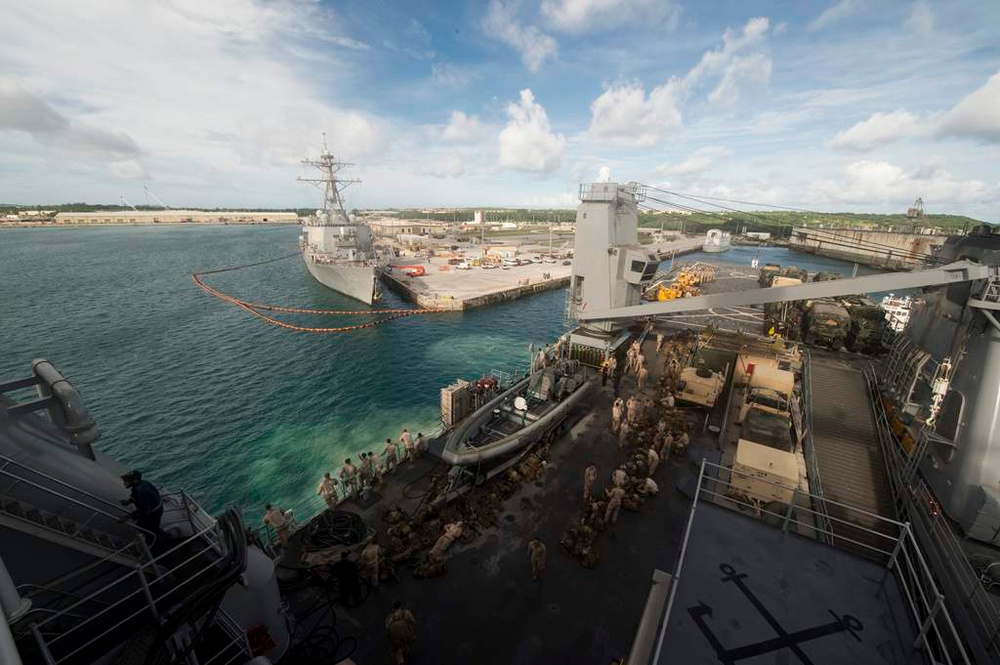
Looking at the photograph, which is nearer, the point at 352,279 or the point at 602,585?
the point at 602,585

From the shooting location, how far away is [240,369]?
3192 cm

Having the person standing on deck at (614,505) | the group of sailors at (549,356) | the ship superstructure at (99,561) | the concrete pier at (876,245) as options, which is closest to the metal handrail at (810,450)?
the person standing on deck at (614,505)

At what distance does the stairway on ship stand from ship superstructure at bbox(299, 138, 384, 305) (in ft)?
160

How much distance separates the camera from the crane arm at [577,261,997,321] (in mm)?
11632

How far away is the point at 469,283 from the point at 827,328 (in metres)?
49.8

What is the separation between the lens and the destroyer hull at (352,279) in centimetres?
5244

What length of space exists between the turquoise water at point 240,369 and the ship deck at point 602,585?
11.0 meters

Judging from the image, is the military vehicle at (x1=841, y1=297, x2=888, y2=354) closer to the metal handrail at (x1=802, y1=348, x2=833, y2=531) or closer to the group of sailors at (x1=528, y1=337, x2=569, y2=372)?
the metal handrail at (x1=802, y1=348, x2=833, y2=531)

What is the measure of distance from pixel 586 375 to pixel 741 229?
19160 cm

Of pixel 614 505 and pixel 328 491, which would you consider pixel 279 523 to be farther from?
pixel 614 505

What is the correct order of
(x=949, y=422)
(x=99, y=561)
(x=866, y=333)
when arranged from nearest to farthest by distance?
(x=99, y=561) → (x=949, y=422) → (x=866, y=333)

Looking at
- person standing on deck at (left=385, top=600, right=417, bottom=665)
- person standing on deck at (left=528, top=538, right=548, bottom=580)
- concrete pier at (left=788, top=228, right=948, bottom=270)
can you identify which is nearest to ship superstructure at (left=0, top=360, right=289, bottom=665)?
person standing on deck at (left=385, top=600, right=417, bottom=665)

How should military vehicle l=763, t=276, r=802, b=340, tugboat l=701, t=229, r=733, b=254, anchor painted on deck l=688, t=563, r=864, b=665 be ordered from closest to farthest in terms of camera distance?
anchor painted on deck l=688, t=563, r=864, b=665 → military vehicle l=763, t=276, r=802, b=340 → tugboat l=701, t=229, r=733, b=254

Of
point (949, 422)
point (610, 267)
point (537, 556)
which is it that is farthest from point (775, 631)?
point (610, 267)
